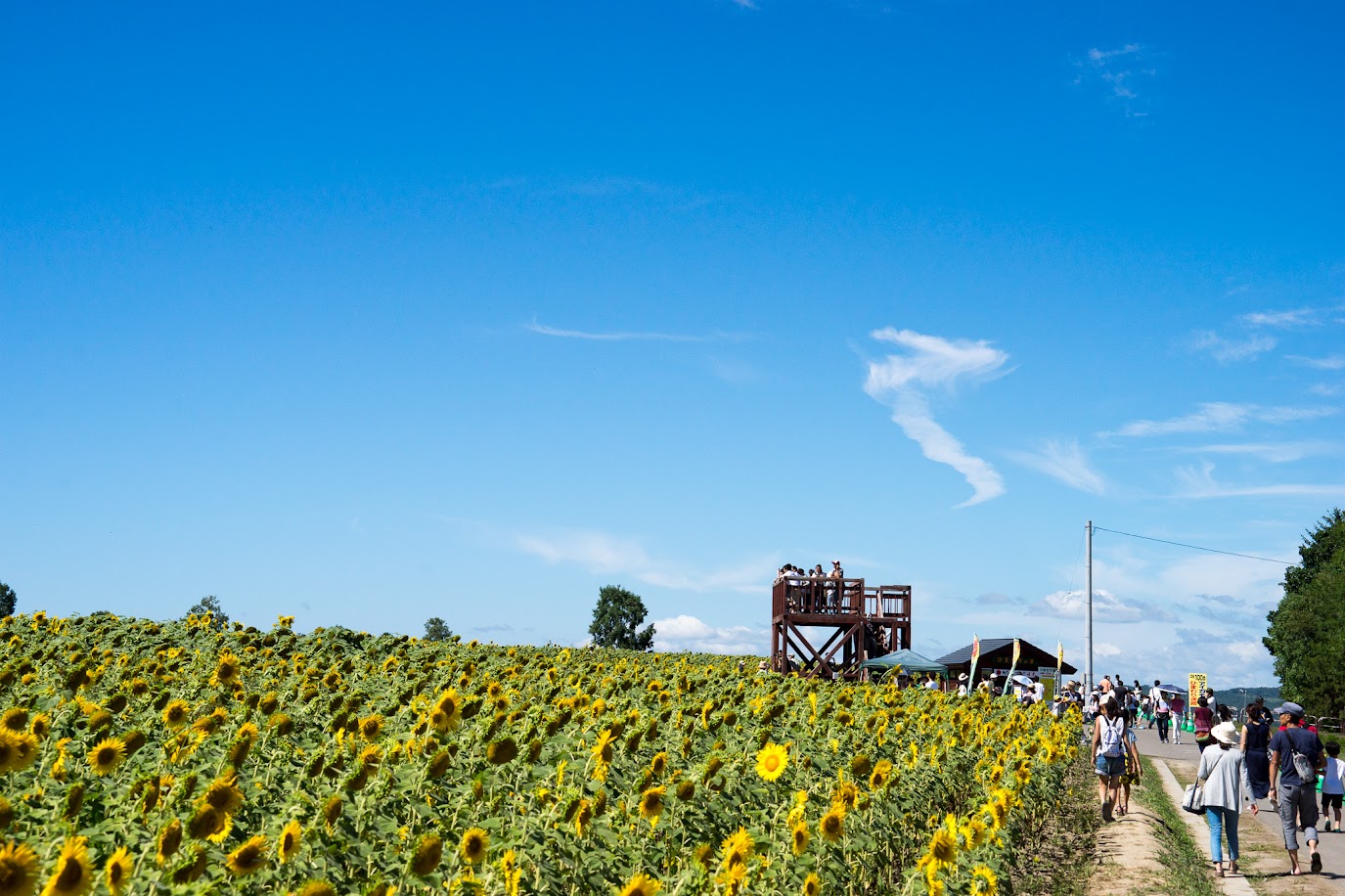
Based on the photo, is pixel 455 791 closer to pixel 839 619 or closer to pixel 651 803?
pixel 651 803

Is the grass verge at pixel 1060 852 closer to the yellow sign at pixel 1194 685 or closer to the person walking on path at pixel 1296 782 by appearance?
the person walking on path at pixel 1296 782

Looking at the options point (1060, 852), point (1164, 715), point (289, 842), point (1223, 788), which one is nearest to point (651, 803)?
point (289, 842)

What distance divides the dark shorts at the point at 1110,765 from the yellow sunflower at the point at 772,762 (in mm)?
8310

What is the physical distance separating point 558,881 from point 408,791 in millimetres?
898

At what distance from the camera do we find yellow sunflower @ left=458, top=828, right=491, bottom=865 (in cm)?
439

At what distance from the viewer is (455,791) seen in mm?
5695

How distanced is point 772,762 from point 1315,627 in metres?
59.0

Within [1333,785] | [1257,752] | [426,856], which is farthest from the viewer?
[1257,752]

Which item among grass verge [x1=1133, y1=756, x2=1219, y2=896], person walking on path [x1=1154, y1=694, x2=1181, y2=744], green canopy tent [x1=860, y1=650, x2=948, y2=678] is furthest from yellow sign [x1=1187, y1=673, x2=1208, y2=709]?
grass verge [x1=1133, y1=756, x2=1219, y2=896]

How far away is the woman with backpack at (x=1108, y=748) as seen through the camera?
13.7m

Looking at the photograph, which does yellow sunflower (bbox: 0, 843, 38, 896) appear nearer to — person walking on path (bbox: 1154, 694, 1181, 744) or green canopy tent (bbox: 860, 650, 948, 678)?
green canopy tent (bbox: 860, 650, 948, 678)

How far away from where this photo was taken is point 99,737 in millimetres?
6000

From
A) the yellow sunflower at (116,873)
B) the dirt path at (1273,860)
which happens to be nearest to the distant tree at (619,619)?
the dirt path at (1273,860)

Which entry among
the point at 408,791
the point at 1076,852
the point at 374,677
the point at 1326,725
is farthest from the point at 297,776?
the point at 1326,725
